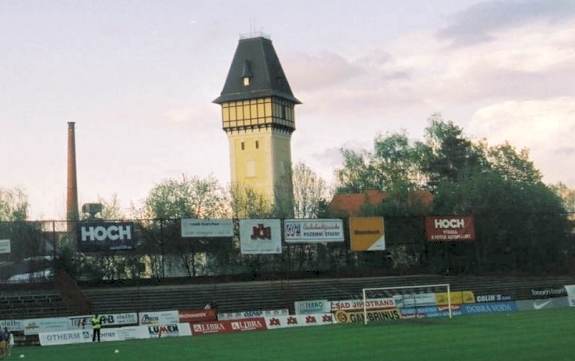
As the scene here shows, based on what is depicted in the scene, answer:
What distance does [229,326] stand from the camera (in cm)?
4538

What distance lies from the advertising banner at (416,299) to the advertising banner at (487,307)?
206 cm

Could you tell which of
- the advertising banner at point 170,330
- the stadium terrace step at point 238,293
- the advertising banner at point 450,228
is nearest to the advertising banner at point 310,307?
the stadium terrace step at point 238,293

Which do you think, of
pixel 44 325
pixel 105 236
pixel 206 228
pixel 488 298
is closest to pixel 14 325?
pixel 44 325

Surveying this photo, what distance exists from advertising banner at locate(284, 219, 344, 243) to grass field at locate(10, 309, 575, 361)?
14.9 metres

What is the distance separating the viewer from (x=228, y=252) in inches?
2480

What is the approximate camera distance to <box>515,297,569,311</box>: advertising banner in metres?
56.0

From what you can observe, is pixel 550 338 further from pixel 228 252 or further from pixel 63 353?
pixel 228 252

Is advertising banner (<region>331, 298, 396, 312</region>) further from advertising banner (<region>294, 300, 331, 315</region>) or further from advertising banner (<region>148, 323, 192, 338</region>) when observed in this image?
advertising banner (<region>148, 323, 192, 338</region>)

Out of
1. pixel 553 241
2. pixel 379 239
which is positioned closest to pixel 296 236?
pixel 379 239

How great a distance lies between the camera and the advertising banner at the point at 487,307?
53.6m

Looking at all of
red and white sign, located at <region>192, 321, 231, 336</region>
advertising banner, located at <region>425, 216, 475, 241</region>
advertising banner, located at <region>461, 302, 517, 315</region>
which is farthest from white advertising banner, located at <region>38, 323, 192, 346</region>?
advertising banner, located at <region>425, 216, 475, 241</region>

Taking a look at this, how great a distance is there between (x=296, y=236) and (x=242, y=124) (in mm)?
47824

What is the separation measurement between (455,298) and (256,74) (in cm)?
5864

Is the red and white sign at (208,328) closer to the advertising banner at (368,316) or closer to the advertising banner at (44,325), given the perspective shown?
the advertising banner at (44,325)
